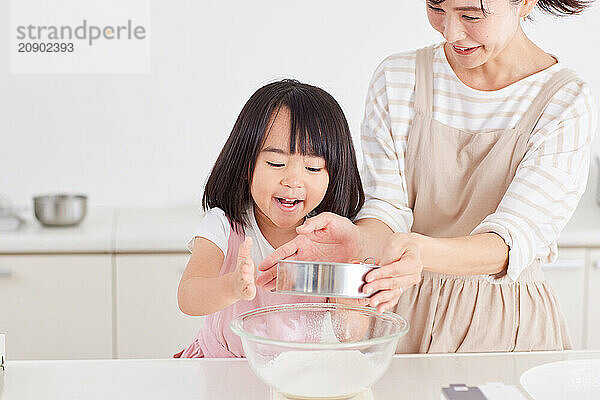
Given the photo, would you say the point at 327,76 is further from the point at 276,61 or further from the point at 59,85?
the point at 59,85

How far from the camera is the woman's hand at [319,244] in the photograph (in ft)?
A: 3.90

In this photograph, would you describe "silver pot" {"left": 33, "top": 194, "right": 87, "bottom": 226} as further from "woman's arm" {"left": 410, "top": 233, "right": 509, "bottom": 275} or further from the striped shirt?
"woman's arm" {"left": 410, "top": 233, "right": 509, "bottom": 275}

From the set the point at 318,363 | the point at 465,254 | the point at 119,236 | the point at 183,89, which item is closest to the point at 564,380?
the point at 465,254

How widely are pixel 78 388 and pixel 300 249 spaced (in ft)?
1.35

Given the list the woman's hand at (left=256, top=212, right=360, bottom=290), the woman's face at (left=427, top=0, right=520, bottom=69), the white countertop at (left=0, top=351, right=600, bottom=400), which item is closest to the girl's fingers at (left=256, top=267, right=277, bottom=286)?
the woman's hand at (left=256, top=212, right=360, bottom=290)

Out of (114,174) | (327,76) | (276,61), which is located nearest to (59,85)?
(114,174)

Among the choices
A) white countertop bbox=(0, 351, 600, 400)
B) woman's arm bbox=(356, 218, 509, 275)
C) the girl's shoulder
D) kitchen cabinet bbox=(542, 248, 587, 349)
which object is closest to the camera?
white countertop bbox=(0, 351, 600, 400)

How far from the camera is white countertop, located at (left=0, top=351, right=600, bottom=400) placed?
103 centimetres

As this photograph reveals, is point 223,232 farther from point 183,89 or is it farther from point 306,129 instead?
point 183,89

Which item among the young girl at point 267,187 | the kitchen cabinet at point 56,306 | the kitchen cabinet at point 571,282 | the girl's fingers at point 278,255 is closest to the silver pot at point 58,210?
the kitchen cabinet at point 56,306

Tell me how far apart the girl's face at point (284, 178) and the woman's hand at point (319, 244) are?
0.07 metres

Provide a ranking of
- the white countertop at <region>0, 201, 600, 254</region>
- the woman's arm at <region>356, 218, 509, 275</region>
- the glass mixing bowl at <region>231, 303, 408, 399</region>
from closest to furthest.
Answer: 1. the glass mixing bowl at <region>231, 303, 408, 399</region>
2. the woman's arm at <region>356, 218, 509, 275</region>
3. the white countertop at <region>0, 201, 600, 254</region>

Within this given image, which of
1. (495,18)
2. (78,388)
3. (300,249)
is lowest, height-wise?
(78,388)

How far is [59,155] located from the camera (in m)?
2.85
